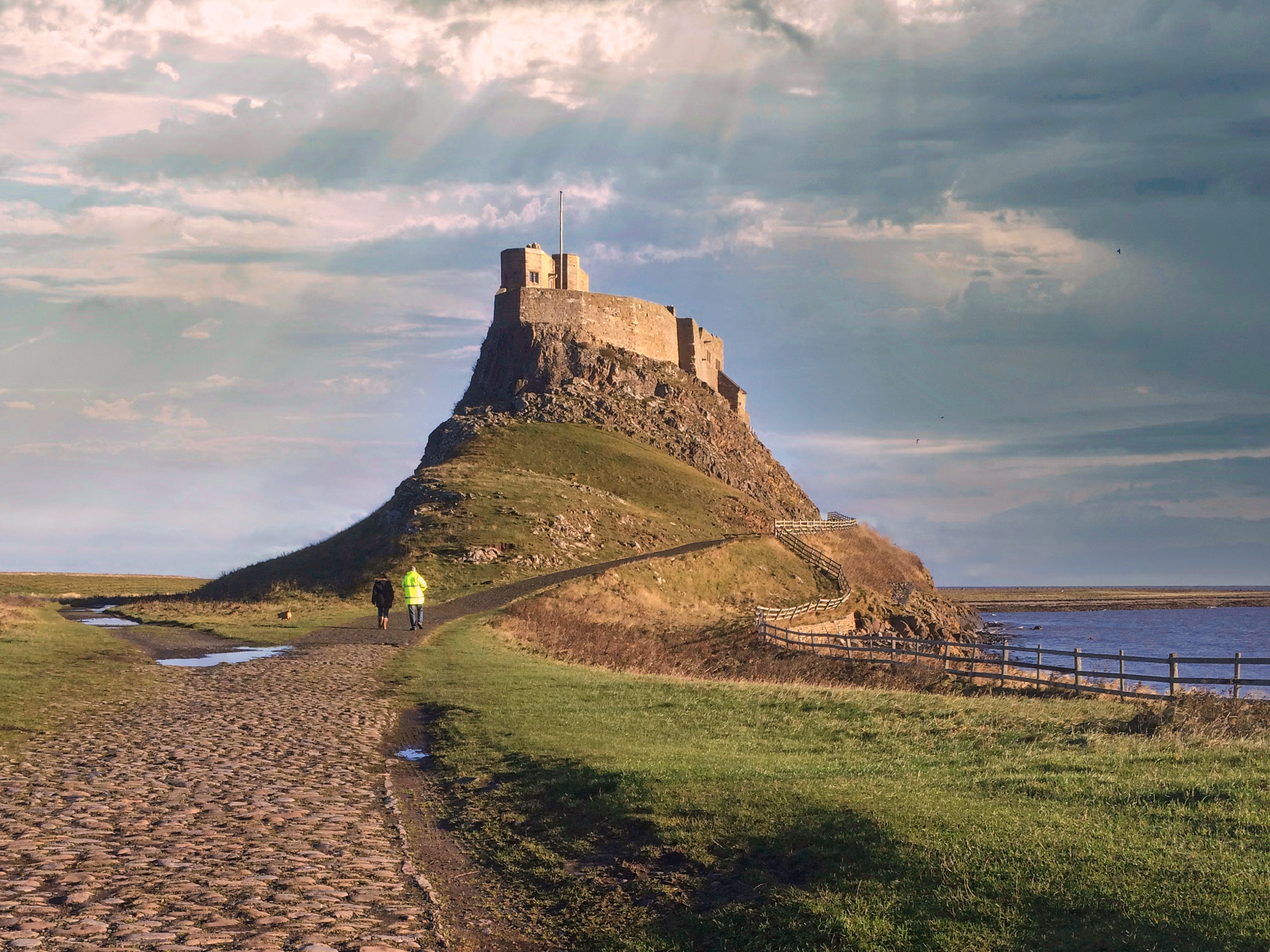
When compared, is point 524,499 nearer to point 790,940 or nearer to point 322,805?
point 322,805

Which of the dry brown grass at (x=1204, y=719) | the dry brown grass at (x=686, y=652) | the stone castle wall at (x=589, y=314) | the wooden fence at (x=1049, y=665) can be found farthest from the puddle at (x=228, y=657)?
the stone castle wall at (x=589, y=314)

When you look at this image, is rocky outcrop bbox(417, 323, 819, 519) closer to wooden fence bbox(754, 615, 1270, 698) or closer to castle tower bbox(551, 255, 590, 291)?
castle tower bbox(551, 255, 590, 291)

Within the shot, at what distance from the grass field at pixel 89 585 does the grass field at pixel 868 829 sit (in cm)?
6551

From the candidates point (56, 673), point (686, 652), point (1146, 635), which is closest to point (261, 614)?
point (686, 652)

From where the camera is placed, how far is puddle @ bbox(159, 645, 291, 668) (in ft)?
102

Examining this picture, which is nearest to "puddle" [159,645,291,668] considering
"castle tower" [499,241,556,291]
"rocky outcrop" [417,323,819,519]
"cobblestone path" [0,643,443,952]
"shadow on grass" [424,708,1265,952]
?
"cobblestone path" [0,643,443,952]

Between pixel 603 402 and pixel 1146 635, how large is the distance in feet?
183

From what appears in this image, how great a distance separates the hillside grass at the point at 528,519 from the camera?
60.5 metres

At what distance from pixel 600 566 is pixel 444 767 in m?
44.3

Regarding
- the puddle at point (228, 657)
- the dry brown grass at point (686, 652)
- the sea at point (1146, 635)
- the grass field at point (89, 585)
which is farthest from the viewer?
the grass field at point (89, 585)

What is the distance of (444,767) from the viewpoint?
17234 mm

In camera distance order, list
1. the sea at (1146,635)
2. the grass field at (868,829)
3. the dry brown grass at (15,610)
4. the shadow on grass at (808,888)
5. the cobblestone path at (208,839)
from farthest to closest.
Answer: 1. the sea at (1146,635)
2. the dry brown grass at (15,610)
3. the cobblestone path at (208,839)
4. the grass field at (868,829)
5. the shadow on grass at (808,888)

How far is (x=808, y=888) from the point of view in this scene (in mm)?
10320

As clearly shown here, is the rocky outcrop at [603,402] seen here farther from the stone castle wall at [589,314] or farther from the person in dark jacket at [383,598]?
the person in dark jacket at [383,598]
